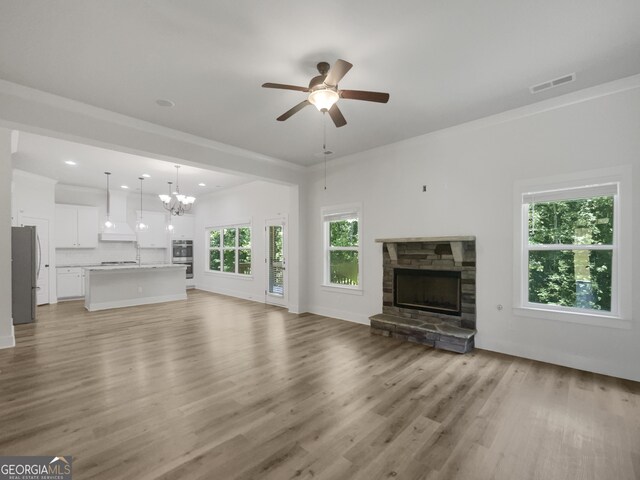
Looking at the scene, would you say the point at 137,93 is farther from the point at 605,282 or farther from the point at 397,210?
the point at 605,282

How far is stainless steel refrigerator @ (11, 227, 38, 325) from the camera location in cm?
520

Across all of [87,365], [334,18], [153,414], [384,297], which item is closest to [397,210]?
[384,297]

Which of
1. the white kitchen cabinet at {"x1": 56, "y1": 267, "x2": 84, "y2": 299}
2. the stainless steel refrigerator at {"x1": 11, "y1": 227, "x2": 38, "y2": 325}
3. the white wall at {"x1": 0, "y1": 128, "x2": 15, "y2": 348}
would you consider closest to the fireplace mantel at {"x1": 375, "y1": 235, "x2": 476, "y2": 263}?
the white wall at {"x1": 0, "y1": 128, "x2": 15, "y2": 348}

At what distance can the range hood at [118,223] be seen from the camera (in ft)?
28.4

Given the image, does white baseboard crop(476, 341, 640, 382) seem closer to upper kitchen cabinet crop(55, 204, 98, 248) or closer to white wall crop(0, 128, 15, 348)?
white wall crop(0, 128, 15, 348)

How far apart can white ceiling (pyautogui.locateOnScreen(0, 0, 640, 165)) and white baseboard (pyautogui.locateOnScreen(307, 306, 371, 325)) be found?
3.51 meters

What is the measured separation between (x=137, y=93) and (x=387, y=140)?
3.53 metres

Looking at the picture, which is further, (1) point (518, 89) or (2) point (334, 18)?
(1) point (518, 89)

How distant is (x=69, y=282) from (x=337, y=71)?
29.9 ft

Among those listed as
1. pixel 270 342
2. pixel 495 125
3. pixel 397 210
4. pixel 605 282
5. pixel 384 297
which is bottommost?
pixel 270 342

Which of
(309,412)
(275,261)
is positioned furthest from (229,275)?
(309,412)

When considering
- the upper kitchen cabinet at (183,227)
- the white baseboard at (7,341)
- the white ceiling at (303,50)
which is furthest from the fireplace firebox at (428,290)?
the upper kitchen cabinet at (183,227)

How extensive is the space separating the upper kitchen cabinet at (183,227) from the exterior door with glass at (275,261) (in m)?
4.13

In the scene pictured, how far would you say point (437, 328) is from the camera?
4191 mm
